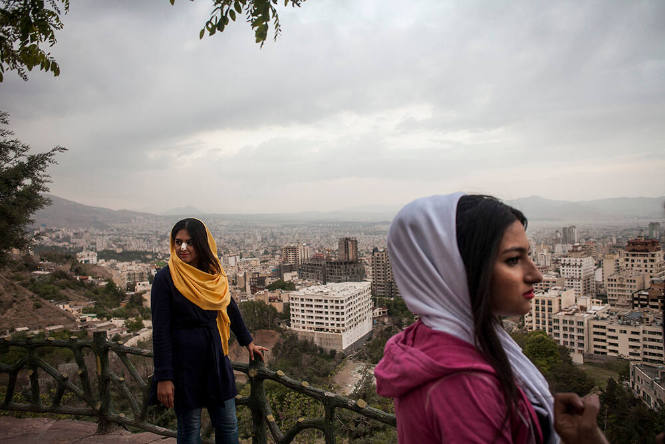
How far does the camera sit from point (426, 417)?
2.16ft

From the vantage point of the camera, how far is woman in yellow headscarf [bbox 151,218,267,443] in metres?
1.54

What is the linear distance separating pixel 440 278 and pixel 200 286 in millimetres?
1145

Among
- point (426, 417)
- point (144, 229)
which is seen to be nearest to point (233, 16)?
point (426, 417)

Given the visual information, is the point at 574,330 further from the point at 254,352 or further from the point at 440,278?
the point at 440,278

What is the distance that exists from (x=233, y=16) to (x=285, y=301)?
30748 millimetres

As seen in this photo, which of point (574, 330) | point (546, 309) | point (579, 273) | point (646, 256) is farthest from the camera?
point (579, 273)

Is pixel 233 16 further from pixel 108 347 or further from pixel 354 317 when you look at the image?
pixel 354 317

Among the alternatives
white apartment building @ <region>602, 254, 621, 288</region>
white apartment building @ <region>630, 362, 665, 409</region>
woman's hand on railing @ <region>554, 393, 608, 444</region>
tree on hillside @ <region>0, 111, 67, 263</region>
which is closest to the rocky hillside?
tree on hillside @ <region>0, 111, 67, 263</region>

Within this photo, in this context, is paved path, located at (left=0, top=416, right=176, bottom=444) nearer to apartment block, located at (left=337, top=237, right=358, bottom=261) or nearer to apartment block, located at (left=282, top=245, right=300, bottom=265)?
apartment block, located at (left=337, top=237, right=358, bottom=261)

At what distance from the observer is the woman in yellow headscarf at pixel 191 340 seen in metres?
1.54

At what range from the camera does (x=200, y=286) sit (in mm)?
1615

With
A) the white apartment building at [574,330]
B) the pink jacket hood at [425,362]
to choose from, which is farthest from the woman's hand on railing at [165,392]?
the white apartment building at [574,330]

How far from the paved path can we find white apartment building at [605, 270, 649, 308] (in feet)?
113

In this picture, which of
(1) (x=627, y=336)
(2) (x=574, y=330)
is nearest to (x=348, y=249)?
(2) (x=574, y=330)
